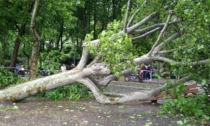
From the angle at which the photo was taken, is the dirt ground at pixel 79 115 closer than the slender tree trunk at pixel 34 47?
Yes

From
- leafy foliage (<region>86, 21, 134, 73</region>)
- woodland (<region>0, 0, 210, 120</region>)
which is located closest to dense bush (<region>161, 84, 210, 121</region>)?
woodland (<region>0, 0, 210, 120</region>)

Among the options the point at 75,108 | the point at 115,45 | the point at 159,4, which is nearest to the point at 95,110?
the point at 75,108

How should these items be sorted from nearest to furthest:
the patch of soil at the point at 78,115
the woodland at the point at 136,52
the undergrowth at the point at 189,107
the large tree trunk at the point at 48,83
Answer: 1. the patch of soil at the point at 78,115
2. the woodland at the point at 136,52
3. the undergrowth at the point at 189,107
4. the large tree trunk at the point at 48,83

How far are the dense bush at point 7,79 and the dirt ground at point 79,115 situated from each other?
9.90 ft

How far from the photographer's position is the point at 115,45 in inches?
314

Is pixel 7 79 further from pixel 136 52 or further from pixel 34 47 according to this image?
pixel 136 52

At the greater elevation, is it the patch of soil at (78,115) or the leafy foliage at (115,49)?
the leafy foliage at (115,49)

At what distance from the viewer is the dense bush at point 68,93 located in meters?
10.8

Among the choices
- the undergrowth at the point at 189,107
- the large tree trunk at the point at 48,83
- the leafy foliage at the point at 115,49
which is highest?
the leafy foliage at the point at 115,49

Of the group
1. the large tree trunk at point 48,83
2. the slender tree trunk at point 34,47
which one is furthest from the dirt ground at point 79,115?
the slender tree trunk at point 34,47

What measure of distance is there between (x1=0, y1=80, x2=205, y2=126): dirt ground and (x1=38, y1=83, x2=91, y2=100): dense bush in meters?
0.76

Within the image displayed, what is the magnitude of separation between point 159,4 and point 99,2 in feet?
57.1

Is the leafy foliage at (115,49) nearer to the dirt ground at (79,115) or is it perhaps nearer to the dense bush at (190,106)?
the dirt ground at (79,115)

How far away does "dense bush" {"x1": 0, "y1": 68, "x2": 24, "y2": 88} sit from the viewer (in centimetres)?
1263
